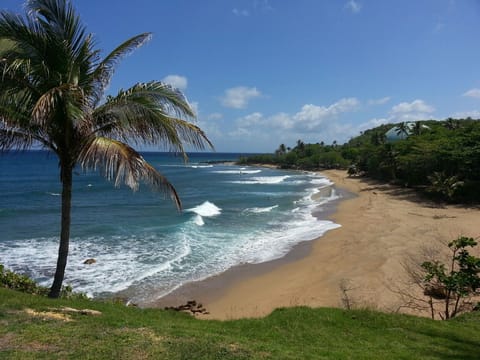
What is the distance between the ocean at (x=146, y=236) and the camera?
13.8 metres

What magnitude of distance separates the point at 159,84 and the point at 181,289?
873 cm

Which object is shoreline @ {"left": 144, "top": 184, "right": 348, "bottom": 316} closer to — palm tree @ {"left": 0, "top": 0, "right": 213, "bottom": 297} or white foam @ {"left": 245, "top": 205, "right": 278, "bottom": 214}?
palm tree @ {"left": 0, "top": 0, "right": 213, "bottom": 297}

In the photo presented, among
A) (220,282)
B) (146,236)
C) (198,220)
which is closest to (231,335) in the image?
(220,282)

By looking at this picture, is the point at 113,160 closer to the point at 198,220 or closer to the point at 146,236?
the point at 146,236

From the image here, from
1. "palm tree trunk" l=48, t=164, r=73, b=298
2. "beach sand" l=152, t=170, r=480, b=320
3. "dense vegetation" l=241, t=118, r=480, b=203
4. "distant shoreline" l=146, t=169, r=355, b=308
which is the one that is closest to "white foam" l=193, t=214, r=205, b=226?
"distant shoreline" l=146, t=169, r=355, b=308

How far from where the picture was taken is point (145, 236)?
20.8 meters

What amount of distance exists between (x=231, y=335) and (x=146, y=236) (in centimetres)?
1616

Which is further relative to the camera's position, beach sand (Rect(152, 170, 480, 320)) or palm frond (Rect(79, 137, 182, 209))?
beach sand (Rect(152, 170, 480, 320))

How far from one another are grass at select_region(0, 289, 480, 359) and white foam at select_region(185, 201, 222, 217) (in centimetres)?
2096

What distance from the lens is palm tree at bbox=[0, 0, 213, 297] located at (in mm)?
5586

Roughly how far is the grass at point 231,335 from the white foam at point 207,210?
21.0 m

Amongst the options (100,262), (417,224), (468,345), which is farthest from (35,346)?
(417,224)

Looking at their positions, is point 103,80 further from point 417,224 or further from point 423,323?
point 417,224

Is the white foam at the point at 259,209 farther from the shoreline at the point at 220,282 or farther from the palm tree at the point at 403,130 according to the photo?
the palm tree at the point at 403,130
